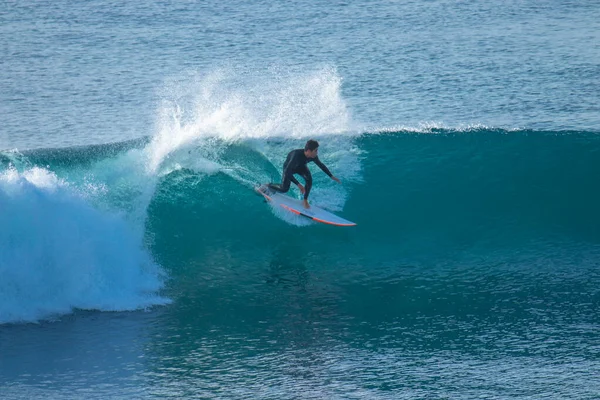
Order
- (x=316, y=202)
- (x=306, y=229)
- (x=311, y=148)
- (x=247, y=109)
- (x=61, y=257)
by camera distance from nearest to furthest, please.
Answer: (x=61, y=257) < (x=311, y=148) < (x=306, y=229) < (x=316, y=202) < (x=247, y=109)

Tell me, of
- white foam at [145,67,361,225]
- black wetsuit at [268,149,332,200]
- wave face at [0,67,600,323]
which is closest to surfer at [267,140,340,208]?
black wetsuit at [268,149,332,200]

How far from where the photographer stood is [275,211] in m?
14.9

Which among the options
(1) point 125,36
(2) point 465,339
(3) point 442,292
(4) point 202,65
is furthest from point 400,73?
(2) point 465,339

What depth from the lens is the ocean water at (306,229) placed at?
1077 cm

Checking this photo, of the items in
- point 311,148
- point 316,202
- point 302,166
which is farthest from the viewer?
point 316,202

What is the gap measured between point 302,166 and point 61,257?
13.3ft

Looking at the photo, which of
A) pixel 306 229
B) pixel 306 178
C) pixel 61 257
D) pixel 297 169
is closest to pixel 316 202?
pixel 306 229

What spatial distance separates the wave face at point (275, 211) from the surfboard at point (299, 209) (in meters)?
0.28

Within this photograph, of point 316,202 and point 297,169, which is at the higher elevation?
point 297,169

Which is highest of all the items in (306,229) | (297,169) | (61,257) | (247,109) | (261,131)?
(247,109)

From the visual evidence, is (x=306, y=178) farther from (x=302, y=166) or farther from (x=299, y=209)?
(x=299, y=209)

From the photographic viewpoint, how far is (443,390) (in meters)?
10.0

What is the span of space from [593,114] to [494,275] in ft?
25.7

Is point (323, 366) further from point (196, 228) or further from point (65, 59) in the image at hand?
point (65, 59)
